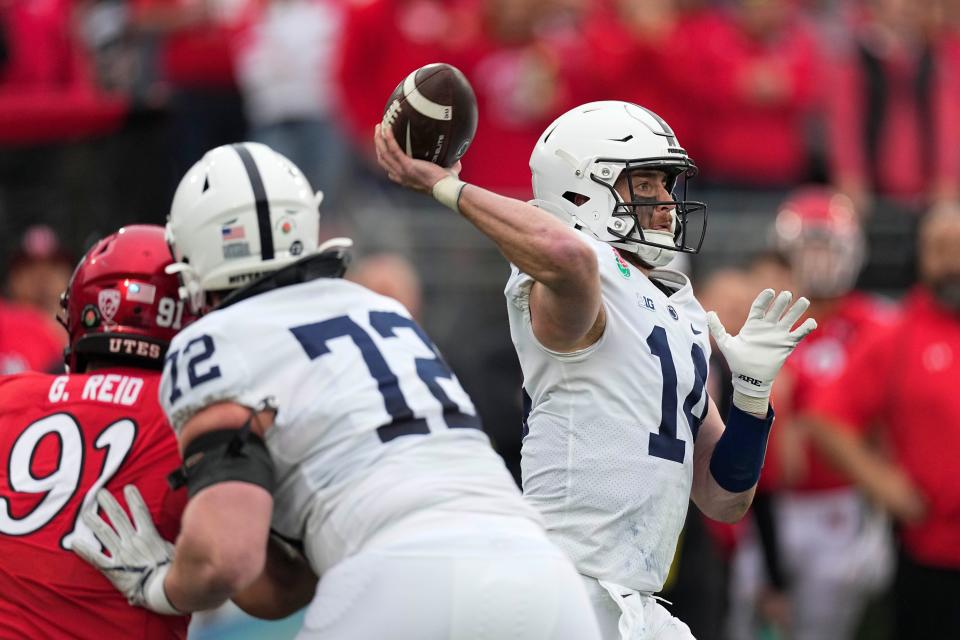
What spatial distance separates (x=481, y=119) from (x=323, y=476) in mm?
6130

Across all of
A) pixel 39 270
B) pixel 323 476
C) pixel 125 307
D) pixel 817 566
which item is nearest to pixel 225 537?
pixel 323 476

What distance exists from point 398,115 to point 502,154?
5.41 metres

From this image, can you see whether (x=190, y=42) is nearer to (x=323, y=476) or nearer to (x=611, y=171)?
(x=611, y=171)

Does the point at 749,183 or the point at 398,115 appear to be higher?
the point at 398,115

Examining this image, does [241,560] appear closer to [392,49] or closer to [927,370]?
[927,370]

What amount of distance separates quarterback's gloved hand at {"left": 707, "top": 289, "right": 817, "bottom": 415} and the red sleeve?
3.84 m

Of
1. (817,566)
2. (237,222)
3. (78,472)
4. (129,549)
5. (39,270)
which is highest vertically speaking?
(237,222)

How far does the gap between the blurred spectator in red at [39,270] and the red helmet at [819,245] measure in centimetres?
385

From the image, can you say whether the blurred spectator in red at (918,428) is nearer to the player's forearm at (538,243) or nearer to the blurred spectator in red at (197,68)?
the blurred spectator in red at (197,68)

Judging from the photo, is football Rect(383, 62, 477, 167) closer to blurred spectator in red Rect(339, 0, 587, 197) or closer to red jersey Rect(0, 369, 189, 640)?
red jersey Rect(0, 369, 189, 640)

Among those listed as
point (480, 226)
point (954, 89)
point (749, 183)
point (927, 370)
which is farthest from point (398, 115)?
point (954, 89)

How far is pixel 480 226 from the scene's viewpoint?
427 cm

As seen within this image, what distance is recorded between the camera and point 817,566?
9219 millimetres

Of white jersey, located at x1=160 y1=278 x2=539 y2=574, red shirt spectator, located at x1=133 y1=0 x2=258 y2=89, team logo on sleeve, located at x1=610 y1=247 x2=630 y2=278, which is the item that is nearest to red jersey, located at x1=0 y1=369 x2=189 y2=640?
white jersey, located at x1=160 y1=278 x2=539 y2=574
